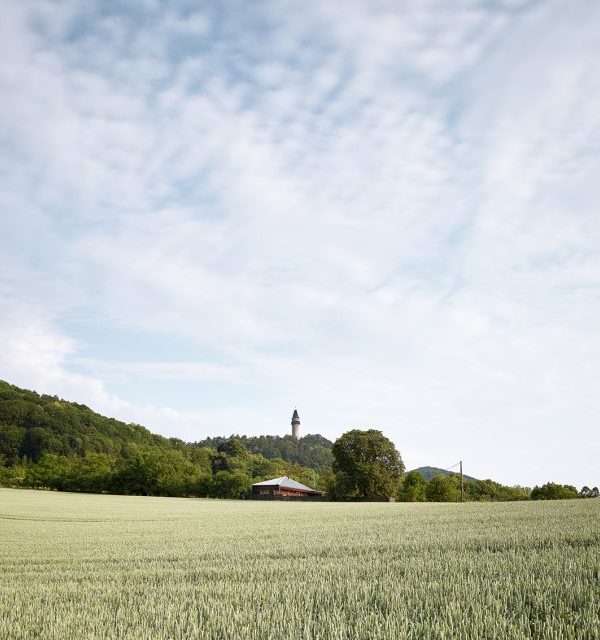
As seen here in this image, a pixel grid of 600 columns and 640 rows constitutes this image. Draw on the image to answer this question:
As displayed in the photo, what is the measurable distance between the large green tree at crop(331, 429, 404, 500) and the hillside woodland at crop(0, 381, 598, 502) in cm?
142

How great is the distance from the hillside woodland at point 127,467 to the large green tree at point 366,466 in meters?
1.42

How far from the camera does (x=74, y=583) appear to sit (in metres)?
9.87

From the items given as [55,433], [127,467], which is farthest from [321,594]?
[55,433]

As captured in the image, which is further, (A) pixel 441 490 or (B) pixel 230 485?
(A) pixel 441 490

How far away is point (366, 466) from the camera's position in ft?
282

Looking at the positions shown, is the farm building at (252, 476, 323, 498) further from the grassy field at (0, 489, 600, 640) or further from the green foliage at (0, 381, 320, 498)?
the grassy field at (0, 489, 600, 640)

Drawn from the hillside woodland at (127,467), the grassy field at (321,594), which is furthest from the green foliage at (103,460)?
the grassy field at (321,594)

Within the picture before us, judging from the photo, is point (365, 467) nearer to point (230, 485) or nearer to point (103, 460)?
point (230, 485)

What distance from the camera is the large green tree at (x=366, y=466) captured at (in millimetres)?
85938

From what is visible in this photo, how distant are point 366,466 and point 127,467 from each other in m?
53.6

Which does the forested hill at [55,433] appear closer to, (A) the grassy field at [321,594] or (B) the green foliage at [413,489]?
(B) the green foliage at [413,489]

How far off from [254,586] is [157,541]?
1238cm

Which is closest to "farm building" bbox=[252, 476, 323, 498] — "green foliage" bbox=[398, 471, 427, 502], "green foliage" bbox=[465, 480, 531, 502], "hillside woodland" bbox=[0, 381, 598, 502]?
"hillside woodland" bbox=[0, 381, 598, 502]

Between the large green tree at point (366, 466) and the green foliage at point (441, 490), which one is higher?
the large green tree at point (366, 466)
